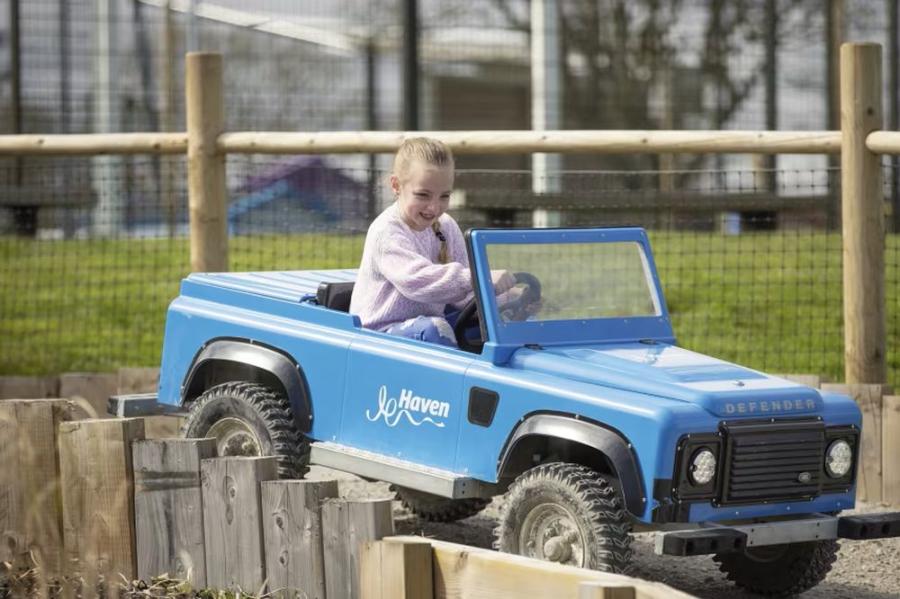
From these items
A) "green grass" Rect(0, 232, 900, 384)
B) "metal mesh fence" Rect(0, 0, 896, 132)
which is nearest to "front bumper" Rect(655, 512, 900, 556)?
"green grass" Rect(0, 232, 900, 384)

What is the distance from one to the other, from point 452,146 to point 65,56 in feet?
26.4

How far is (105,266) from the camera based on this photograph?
39.5 feet

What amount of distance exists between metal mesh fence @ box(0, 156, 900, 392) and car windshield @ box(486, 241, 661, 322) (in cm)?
257

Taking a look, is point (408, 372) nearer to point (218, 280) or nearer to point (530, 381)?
point (530, 381)

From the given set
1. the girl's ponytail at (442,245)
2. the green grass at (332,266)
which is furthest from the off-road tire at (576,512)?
the green grass at (332,266)

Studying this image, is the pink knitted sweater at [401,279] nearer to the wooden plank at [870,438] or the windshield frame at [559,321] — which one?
the windshield frame at [559,321]

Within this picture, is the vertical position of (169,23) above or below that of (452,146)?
above

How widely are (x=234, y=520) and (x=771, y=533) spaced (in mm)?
1599

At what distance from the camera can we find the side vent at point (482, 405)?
493 cm

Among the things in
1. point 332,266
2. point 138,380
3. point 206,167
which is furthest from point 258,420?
point 332,266

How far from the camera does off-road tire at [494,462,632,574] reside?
4570mm

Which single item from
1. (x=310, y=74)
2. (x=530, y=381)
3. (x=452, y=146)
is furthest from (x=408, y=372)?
(x=310, y=74)

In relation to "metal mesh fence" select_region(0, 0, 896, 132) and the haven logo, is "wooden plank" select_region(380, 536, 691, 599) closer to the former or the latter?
the haven logo

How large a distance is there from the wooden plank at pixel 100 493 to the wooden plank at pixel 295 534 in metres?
0.54
